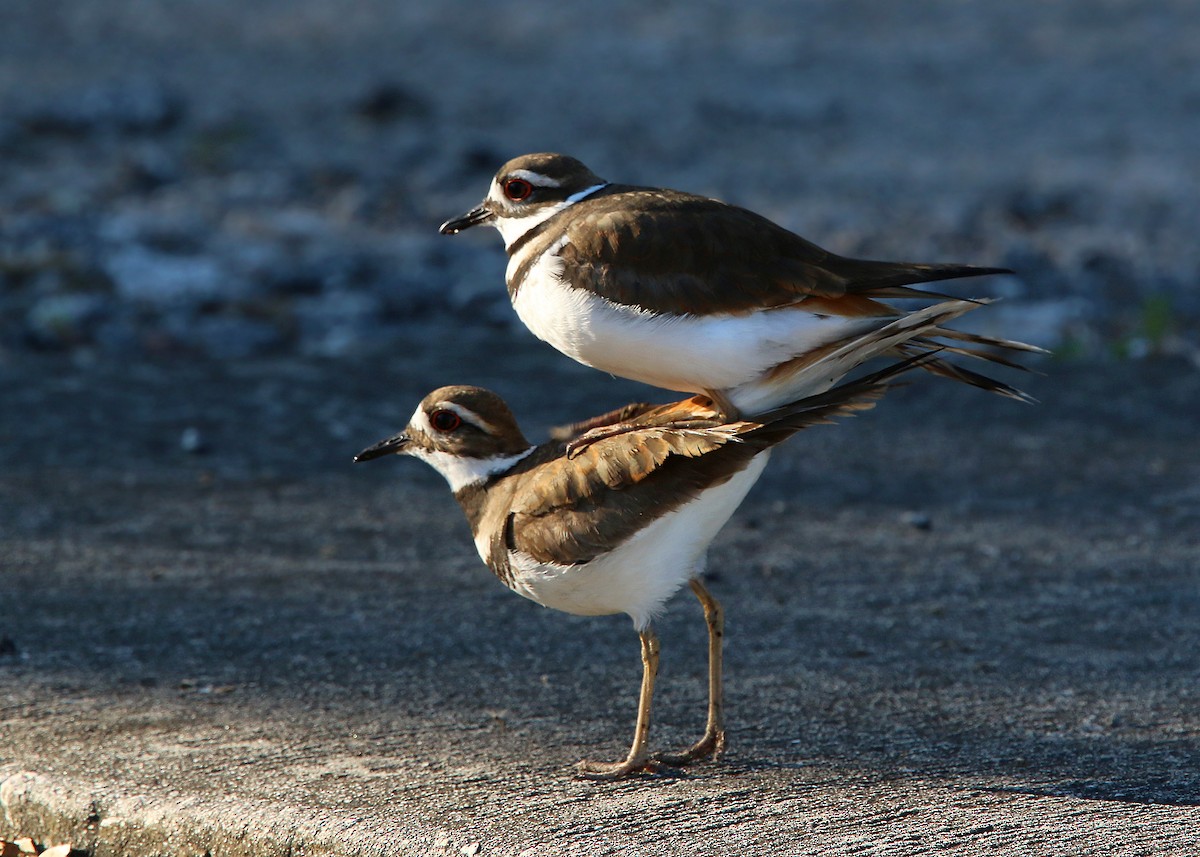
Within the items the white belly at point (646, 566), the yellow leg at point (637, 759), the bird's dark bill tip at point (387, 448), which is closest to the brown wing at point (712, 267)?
the white belly at point (646, 566)

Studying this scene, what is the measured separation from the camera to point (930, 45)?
16422 mm

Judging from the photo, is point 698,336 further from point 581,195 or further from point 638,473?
point 581,195

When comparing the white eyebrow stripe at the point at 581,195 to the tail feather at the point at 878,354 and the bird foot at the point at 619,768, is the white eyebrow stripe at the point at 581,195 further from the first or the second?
the bird foot at the point at 619,768

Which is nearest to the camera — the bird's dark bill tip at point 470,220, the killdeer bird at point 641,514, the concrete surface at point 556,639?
the concrete surface at point 556,639

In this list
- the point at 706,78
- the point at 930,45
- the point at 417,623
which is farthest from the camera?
the point at 930,45

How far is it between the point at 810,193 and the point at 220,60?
663 centimetres

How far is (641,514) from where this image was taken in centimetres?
438

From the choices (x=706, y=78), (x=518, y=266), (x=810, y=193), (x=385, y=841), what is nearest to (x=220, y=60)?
(x=706, y=78)

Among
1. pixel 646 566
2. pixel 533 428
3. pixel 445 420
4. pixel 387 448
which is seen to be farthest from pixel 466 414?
pixel 533 428

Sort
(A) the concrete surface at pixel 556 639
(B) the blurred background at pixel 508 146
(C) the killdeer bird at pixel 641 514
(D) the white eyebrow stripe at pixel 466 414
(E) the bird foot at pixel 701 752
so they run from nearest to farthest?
(A) the concrete surface at pixel 556 639 < (C) the killdeer bird at pixel 641 514 < (E) the bird foot at pixel 701 752 < (D) the white eyebrow stripe at pixel 466 414 < (B) the blurred background at pixel 508 146

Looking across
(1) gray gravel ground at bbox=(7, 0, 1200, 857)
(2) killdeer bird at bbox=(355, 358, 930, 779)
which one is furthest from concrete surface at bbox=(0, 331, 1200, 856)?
(2) killdeer bird at bbox=(355, 358, 930, 779)

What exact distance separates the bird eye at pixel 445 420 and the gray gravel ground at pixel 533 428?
3.02ft

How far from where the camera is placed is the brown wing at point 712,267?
4414mm

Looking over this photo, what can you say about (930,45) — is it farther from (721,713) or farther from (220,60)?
(721,713)
